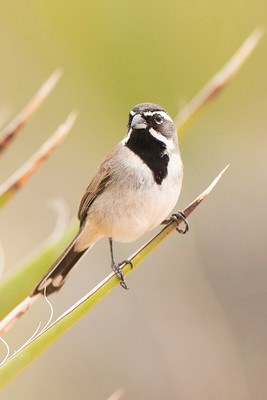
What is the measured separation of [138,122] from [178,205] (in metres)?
1.92

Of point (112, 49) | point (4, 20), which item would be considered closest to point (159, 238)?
point (112, 49)

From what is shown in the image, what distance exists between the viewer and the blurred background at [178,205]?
434 centimetres

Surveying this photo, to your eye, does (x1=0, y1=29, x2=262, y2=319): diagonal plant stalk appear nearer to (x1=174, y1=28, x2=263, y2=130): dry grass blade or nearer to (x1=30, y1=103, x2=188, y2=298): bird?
(x1=174, y1=28, x2=263, y2=130): dry grass blade

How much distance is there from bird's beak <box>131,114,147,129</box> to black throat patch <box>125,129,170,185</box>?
0.04m

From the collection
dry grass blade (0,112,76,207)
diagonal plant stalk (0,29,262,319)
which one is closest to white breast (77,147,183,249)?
diagonal plant stalk (0,29,262,319)

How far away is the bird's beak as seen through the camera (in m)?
3.24

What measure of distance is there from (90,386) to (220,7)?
2400 millimetres

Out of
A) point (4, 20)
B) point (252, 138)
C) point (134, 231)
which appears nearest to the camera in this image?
point (134, 231)

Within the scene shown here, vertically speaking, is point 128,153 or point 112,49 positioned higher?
point 112,49

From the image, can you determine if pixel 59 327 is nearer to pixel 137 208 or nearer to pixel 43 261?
pixel 43 261

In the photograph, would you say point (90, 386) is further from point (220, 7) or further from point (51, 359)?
point (220, 7)

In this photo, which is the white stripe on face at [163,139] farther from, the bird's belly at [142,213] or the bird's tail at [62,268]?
the bird's tail at [62,268]

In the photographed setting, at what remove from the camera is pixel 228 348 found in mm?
5219

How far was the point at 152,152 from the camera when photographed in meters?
3.34
